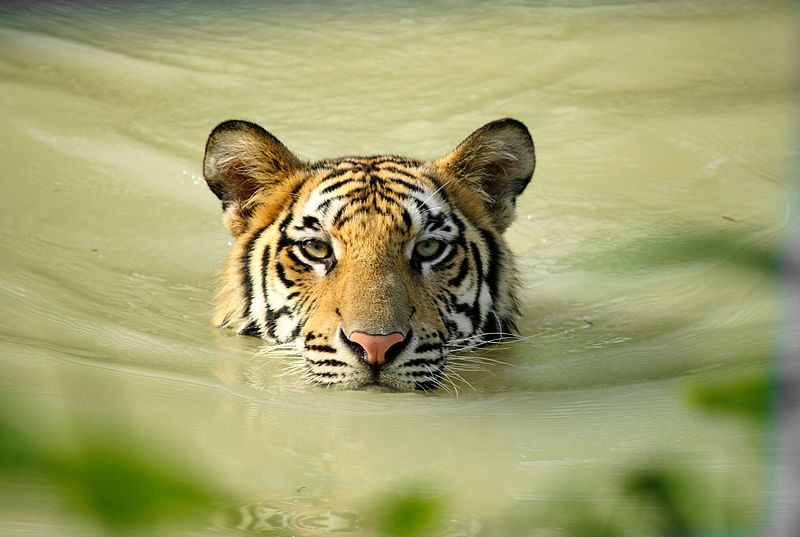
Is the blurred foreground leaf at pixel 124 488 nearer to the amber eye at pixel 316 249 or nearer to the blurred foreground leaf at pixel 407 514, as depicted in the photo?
the blurred foreground leaf at pixel 407 514

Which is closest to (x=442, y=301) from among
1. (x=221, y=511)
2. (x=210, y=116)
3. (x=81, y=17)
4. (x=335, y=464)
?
(x=335, y=464)

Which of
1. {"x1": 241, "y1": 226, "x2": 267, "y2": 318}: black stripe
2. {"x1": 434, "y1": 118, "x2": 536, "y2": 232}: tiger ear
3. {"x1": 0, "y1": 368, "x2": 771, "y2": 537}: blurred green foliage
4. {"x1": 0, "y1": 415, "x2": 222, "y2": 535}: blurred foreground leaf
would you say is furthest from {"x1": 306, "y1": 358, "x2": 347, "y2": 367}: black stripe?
{"x1": 0, "y1": 415, "x2": 222, "y2": 535}: blurred foreground leaf

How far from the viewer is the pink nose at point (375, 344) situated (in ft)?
9.01

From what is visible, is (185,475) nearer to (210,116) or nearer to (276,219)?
(276,219)

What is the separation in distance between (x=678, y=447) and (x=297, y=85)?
183 inches

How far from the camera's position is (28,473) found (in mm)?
601

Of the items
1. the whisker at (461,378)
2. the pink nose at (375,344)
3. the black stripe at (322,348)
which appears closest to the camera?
the pink nose at (375,344)

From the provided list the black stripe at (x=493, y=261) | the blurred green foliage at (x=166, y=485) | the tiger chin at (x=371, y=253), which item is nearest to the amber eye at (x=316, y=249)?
the tiger chin at (x=371, y=253)

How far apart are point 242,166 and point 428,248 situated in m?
0.70

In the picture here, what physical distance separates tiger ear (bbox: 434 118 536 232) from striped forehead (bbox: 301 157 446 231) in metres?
0.14

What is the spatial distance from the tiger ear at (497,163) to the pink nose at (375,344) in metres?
0.96

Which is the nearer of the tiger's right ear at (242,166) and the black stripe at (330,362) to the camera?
the black stripe at (330,362)

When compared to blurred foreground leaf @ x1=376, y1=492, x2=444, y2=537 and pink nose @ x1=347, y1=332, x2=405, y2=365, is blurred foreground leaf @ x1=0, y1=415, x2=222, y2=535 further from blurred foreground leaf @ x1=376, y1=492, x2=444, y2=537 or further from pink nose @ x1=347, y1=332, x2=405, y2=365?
pink nose @ x1=347, y1=332, x2=405, y2=365

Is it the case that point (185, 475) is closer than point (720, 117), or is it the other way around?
point (185, 475)
